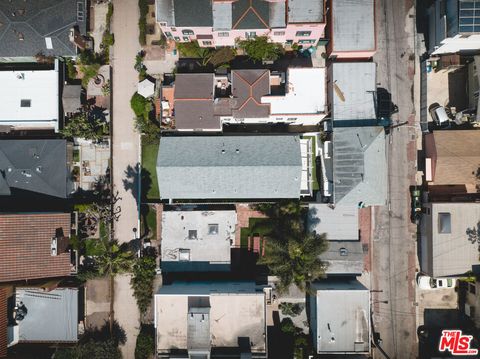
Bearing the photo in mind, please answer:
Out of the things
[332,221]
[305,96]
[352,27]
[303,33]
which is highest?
[352,27]

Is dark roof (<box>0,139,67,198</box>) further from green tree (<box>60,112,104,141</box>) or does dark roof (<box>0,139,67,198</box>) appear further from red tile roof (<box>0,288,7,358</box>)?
red tile roof (<box>0,288,7,358</box>)

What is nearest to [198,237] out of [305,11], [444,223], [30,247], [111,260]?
[111,260]

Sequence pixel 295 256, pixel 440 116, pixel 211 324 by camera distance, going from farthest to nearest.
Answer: pixel 440 116
pixel 211 324
pixel 295 256

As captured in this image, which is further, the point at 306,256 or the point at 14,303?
the point at 14,303

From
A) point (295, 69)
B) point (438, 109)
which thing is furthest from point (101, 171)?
point (438, 109)

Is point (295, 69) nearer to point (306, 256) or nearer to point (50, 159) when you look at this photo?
point (306, 256)

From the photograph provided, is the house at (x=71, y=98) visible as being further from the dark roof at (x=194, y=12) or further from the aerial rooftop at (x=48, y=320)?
the aerial rooftop at (x=48, y=320)

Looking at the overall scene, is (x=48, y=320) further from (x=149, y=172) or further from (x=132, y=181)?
(x=149, y=172)
